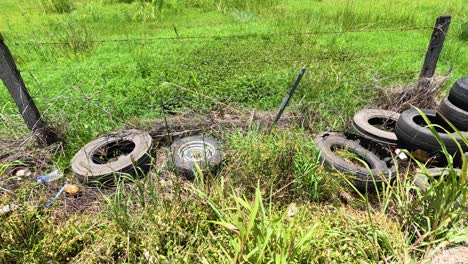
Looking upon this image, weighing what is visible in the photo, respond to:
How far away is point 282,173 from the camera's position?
2771 mm

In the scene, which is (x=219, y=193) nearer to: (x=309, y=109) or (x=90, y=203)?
(x=90, y=203)

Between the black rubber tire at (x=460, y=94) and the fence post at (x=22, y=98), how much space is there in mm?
4341

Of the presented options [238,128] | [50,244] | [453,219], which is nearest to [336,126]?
[238,128]

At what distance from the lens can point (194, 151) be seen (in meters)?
3.29

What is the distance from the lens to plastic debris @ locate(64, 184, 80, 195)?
9.30 feet

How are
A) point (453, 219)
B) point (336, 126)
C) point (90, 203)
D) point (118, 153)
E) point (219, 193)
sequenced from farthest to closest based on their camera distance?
1. point (336, 126)
2. point (118, 153)
3. point (90, 203)
4. point (219, 193)
5. point (453, 219)

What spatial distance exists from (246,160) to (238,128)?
2.33 feet

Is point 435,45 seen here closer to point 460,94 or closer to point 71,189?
point 460,94

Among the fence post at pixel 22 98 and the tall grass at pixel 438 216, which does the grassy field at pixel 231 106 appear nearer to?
the tall grass at pixel 438 216

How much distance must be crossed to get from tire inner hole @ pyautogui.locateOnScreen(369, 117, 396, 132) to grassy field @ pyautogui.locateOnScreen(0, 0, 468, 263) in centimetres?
35

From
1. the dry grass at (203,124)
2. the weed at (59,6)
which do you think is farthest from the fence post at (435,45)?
the weed at (59,6)

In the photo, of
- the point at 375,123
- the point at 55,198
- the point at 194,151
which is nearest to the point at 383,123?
the point at 375,123

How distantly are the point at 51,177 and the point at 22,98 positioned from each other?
0.92 m

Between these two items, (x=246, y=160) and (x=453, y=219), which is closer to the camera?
(x=453, y=219)
